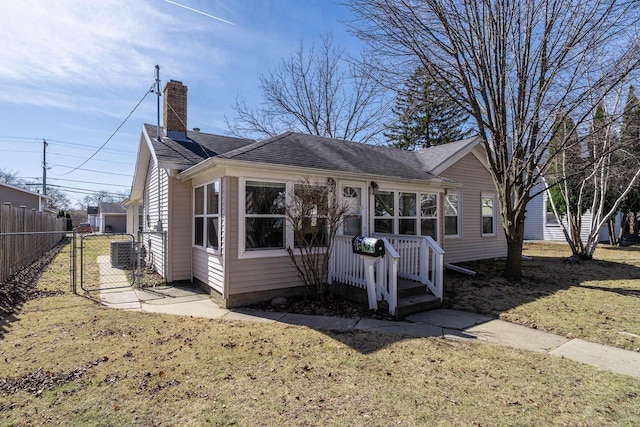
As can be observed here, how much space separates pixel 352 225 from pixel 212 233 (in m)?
3.10

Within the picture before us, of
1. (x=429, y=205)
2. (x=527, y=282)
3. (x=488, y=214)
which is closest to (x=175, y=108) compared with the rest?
(x=429, y=205)

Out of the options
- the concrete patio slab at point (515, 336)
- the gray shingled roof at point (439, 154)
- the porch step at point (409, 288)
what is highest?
the gray shingled roof at point (439, 154)

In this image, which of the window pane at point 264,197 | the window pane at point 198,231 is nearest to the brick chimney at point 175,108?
the window pane at point 198,231

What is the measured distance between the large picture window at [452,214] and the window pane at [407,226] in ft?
9.63

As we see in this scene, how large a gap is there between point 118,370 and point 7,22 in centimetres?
874

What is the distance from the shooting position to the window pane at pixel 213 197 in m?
6.81

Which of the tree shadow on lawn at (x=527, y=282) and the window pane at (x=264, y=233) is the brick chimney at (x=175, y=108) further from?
the tree shadow on lawn at (x=527, y=282)

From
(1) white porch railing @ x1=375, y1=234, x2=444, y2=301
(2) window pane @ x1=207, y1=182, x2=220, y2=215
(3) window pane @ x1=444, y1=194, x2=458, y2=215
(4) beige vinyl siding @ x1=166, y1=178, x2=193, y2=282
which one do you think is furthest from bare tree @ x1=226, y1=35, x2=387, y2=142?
(2) window pane @ x1=207, y1=182, x2=220, y2=215

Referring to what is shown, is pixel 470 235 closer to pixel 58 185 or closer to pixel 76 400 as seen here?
pixel 76 400

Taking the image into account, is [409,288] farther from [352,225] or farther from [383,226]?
[383,226]

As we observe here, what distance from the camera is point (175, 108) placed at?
33.1 feet

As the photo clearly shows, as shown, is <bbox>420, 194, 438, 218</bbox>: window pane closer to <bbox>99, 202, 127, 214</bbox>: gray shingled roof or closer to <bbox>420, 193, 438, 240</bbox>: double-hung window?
<bbox>420, 193, 438, 240</bbox>: double-hung window

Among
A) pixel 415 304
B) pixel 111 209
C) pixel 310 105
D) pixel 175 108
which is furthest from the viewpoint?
pixel 111 209

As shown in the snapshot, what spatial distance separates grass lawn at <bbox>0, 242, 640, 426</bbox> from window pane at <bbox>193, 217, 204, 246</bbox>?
9.87ft
